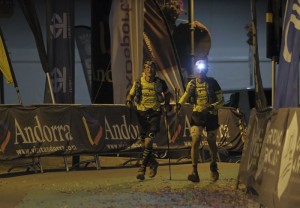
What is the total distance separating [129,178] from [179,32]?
7.60 m

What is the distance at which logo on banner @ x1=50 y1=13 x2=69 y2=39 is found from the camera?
1425cm

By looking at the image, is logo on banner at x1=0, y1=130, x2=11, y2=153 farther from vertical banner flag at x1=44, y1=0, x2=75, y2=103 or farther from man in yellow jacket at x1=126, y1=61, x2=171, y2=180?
vertical banner flag at x1=44, y1=0, x2=75, y2=103

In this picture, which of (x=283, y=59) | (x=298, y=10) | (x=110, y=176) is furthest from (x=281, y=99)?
(x=110, y=176)

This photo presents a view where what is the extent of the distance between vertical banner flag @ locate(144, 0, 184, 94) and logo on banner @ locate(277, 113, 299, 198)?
8744 mm

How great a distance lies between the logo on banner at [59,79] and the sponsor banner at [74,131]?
2.53 m

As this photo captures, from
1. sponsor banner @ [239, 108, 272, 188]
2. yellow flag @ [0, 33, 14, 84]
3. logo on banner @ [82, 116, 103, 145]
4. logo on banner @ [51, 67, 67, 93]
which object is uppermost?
yellow flag @ [0, 33, 14, 84]

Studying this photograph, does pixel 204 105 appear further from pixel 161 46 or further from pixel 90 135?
pixel 161 46

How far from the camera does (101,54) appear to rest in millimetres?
15586

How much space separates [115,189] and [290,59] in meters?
3.75

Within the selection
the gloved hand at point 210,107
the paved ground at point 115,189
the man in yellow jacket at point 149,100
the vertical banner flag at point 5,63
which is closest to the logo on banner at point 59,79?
the vertical banner flag at point 5,63

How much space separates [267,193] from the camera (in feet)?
21.1

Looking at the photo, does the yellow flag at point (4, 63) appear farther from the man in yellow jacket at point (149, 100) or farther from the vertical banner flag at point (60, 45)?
the man in yellow jacket at point (149, 100)

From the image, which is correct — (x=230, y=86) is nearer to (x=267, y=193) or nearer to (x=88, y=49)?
(x=88, y=49)

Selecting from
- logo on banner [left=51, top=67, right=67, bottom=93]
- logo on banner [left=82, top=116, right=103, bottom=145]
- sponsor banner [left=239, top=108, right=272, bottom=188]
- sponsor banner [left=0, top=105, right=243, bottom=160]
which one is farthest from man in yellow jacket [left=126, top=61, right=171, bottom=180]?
logo on banner [left=51, top=67, right=67, bottom=93]
